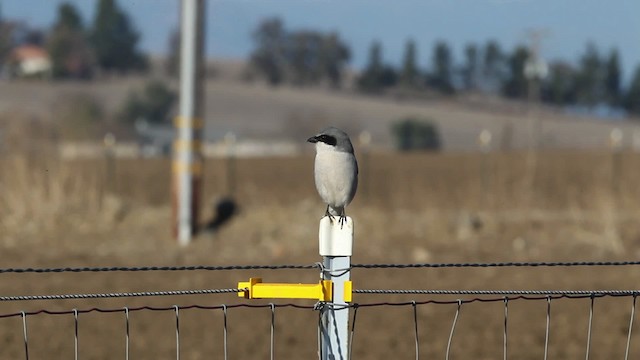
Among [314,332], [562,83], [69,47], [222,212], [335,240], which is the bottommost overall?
[314,332]

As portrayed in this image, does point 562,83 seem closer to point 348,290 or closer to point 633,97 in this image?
point 633,97

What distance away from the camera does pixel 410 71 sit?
61812 millimetres

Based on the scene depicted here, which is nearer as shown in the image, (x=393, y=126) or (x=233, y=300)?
(x=233, y=300)

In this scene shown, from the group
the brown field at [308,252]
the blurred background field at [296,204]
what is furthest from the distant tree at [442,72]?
the brown field at [308,252]

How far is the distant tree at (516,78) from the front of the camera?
5728 cm

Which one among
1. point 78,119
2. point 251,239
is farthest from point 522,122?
point 251,239

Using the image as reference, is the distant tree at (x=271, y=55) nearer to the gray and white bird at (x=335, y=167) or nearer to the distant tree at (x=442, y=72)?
the distant tree at (x=442, y=72)

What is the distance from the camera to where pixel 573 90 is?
64562 millimetres

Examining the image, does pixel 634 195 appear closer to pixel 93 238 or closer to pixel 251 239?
pixel 251 239

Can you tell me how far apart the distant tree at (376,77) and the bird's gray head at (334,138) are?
5670cm

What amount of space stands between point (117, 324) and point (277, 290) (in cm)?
727

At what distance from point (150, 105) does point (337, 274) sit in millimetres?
53708

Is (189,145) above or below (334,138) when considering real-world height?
below

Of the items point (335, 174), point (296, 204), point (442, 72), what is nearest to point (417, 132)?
point (442, 72)
